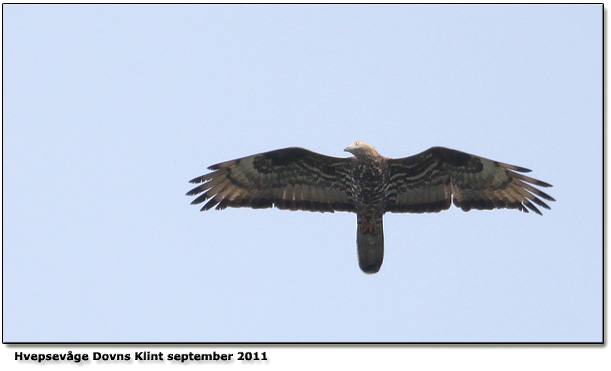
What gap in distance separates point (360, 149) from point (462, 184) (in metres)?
1.99

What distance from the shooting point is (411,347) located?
1264cm

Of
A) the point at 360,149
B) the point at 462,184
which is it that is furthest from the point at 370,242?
the point at 462,184

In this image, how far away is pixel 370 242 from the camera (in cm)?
1516

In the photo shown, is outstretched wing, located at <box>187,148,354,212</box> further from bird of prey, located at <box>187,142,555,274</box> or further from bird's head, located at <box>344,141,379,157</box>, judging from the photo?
bird's head, located at <box>344,141,379,157</box>

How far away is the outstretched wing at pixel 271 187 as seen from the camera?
1557 cm

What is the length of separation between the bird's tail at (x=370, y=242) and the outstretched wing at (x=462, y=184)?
0.55 meters

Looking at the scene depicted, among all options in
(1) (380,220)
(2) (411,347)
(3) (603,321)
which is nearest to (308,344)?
(2) (411,347)

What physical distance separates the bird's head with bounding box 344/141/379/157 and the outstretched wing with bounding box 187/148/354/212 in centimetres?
93

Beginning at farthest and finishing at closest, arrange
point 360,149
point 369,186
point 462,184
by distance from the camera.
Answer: point 462,184
point 369,186
point 360,149

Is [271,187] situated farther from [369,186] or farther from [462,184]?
[462,184]

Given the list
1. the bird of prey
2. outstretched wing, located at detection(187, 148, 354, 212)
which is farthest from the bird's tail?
outstretched wing, located at detection(187, 148, 354, 212)

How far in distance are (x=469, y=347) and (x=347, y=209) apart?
3.79 metres

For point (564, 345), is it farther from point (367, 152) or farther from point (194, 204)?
point (194, 204)

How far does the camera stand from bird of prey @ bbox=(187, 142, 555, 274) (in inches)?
596
